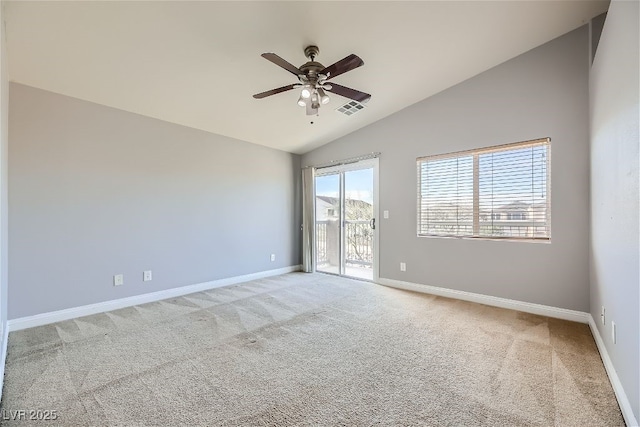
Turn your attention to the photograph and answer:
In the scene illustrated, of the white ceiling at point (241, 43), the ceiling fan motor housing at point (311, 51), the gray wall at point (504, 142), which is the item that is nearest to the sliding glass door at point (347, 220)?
the gray wall at point (504, 142)

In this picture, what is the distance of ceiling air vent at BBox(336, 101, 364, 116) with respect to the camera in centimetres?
387

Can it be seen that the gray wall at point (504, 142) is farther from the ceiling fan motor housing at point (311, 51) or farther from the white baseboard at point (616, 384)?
the ceiling fan motor housing at point (311, 51)

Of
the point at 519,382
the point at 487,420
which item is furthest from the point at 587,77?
the point at 487,420

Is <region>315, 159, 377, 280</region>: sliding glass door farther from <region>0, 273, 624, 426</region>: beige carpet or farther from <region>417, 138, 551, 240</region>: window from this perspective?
<region>0, 273, 624, 426</region>: beige carpet

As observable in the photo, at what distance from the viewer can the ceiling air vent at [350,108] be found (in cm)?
387

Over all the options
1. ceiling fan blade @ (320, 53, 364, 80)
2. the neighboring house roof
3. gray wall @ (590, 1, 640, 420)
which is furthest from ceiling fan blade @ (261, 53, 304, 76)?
the neighboring house roof

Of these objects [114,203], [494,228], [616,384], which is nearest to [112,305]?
[114,203]

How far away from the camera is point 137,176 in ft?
11.8

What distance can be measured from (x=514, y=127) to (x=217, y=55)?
3443mm

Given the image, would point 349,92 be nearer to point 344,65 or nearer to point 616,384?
point 344,65

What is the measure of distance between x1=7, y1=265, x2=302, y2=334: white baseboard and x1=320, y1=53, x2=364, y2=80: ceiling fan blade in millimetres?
3464

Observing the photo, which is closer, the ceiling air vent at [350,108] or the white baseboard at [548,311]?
the white baseboard at [548,311]

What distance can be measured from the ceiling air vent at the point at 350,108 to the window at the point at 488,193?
1.21 meters

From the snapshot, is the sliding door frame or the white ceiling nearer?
the white ceiling
